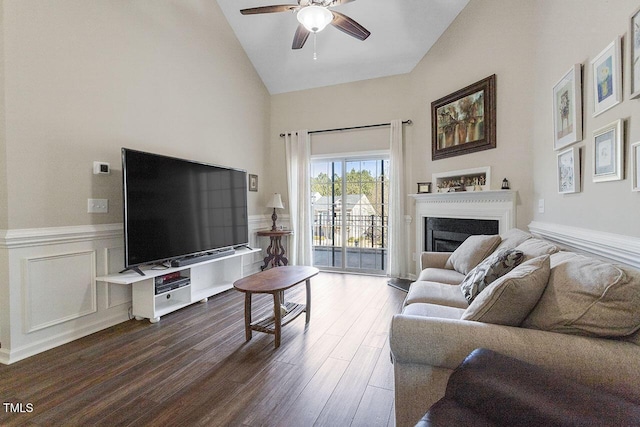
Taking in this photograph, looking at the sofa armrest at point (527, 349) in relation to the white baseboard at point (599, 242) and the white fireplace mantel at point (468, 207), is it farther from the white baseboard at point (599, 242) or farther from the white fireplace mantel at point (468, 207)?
the white fireplace mantel at point (468, 207)

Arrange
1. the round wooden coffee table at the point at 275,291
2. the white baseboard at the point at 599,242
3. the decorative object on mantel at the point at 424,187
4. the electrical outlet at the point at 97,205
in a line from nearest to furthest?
the white baseboard at the point at 599,242 → the round wooden coffee table at the point at 275,291 → the electrical outlet at the point at 97,205 → the decorative object on mantel at the point at 424,187

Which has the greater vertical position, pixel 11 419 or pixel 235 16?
pixel 235 16

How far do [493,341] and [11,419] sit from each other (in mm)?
2468

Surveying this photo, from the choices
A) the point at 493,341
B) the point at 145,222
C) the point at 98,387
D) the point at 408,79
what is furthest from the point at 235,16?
the point at 493,341

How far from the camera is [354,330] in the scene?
2633mm

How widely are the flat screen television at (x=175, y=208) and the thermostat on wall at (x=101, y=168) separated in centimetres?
30

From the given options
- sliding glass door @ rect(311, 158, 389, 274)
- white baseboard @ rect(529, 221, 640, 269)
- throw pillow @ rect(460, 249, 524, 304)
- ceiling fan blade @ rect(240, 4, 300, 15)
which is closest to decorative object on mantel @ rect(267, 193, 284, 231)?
sliding glass door @ rect(311, 158, 389, 274)

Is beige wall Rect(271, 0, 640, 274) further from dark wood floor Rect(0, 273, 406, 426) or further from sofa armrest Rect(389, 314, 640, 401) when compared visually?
dark wood floor Rect(0, 273, 406, 426)

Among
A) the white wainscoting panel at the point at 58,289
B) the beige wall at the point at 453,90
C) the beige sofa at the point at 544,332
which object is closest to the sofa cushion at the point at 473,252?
the beige wall at the point at 453,90

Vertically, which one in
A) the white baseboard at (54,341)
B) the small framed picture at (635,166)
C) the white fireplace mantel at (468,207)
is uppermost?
the small framed picture at (635,166)

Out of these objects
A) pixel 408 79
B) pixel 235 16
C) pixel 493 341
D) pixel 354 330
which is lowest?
pixel 354 330

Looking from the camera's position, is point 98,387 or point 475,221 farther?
point 475,221

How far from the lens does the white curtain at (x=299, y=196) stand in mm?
4910

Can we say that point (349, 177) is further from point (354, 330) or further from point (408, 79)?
point (354, 330)
